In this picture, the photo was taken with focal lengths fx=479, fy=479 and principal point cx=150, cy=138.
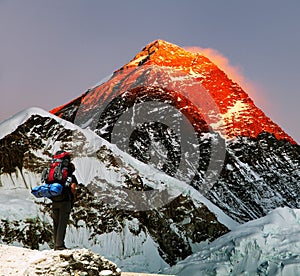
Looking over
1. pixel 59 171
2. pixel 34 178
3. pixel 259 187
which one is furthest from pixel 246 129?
pixel 59 171

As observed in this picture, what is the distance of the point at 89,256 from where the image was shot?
745 cm

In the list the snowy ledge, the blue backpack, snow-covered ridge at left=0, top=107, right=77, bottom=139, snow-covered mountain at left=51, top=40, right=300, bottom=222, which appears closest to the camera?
the snowy ledge

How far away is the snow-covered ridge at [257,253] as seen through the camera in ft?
121

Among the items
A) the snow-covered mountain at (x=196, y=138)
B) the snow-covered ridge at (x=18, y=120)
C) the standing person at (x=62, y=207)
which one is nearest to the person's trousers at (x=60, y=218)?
the standing person at (x=62, y=207)

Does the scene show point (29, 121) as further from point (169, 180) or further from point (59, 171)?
point (59, 171)

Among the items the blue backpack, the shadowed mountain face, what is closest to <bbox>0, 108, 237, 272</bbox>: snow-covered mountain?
the shadowed mountain face

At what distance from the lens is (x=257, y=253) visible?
39.1 meters

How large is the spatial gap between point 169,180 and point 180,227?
637 centimetres

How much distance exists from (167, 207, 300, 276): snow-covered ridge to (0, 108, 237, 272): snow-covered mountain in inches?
409

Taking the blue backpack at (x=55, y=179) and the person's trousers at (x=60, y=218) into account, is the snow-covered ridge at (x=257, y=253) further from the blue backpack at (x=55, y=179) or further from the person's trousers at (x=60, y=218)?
the blue backpack at (x=55, y=179)

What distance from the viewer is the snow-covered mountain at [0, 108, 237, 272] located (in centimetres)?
4775

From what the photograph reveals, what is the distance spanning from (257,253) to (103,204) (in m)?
22.3

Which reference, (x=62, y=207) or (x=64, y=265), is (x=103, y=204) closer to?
(x=62, y=207)

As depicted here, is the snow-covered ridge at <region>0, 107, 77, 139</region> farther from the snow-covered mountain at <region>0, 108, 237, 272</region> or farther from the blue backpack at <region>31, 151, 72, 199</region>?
the blue backpack at <region>31, 151, 72, 199</region>
